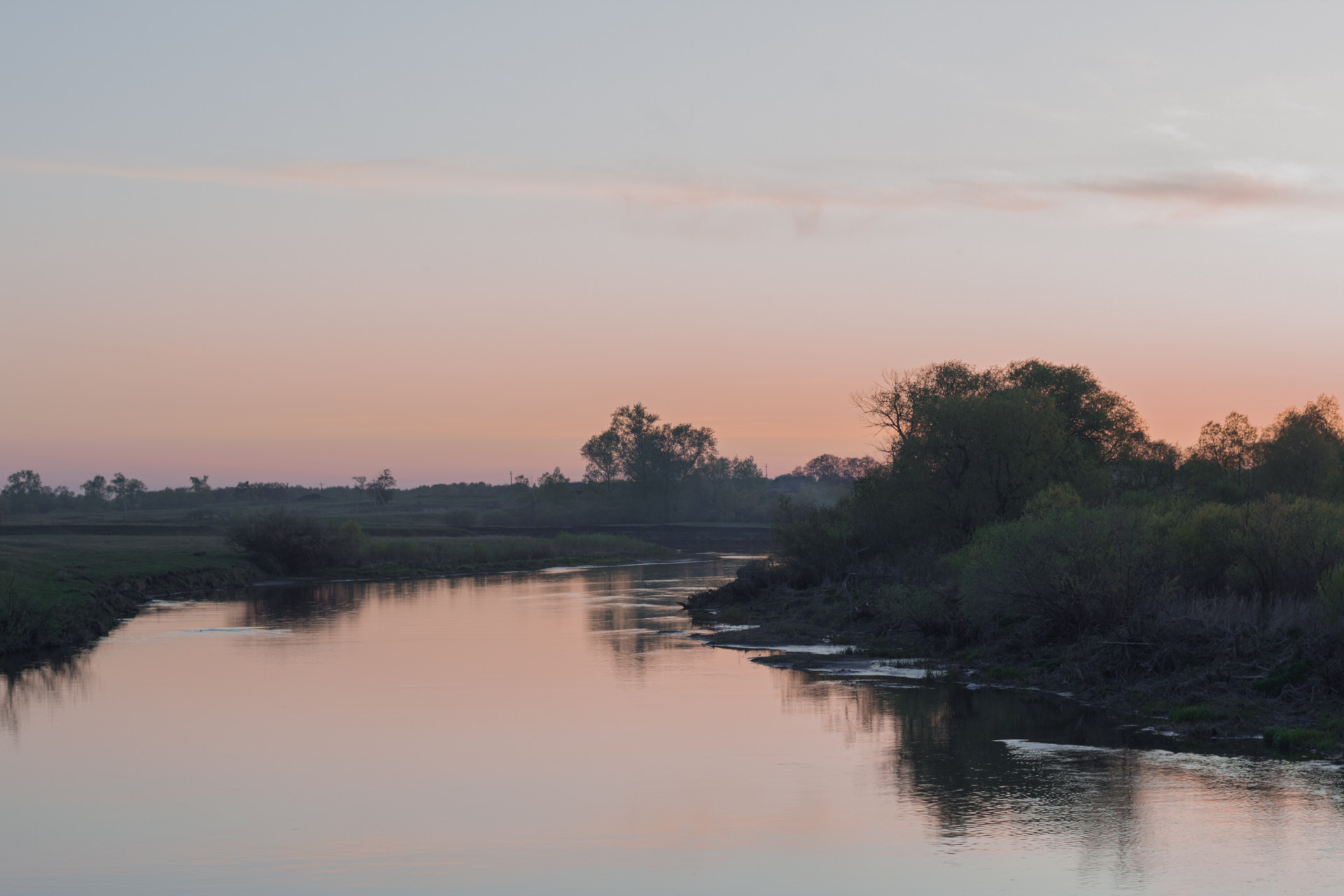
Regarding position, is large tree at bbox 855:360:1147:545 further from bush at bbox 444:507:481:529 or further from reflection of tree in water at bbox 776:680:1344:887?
bush at bbox 444:507:481:529

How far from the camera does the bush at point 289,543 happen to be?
91.1m

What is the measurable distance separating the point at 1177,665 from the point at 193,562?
7054cm

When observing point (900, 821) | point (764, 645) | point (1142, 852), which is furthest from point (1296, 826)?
point (764, 645)

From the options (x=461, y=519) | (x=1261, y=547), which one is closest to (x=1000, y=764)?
(x=1261, y=547)

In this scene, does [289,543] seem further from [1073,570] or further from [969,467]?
[1073,570]

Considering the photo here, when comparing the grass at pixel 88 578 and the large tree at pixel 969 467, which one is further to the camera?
the large tree at pixel 969 467

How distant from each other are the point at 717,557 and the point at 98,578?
2745 inches

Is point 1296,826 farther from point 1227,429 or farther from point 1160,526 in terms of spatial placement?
point 1227,429

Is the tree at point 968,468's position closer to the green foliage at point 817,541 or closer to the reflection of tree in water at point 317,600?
the green foliage at point 817,541

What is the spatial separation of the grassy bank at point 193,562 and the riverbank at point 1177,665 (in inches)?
1157

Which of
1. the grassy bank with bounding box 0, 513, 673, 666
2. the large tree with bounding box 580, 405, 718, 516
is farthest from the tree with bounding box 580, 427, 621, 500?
the grassy bank with bounding box 0, 513, 673, 666

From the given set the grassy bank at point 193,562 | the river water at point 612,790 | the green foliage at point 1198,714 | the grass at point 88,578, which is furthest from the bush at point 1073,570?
the grass at point 88,578

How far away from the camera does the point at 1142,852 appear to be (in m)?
18.7

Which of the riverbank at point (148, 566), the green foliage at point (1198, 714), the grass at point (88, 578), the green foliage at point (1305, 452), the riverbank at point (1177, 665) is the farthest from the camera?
the green foliage at point (1305, 452)
